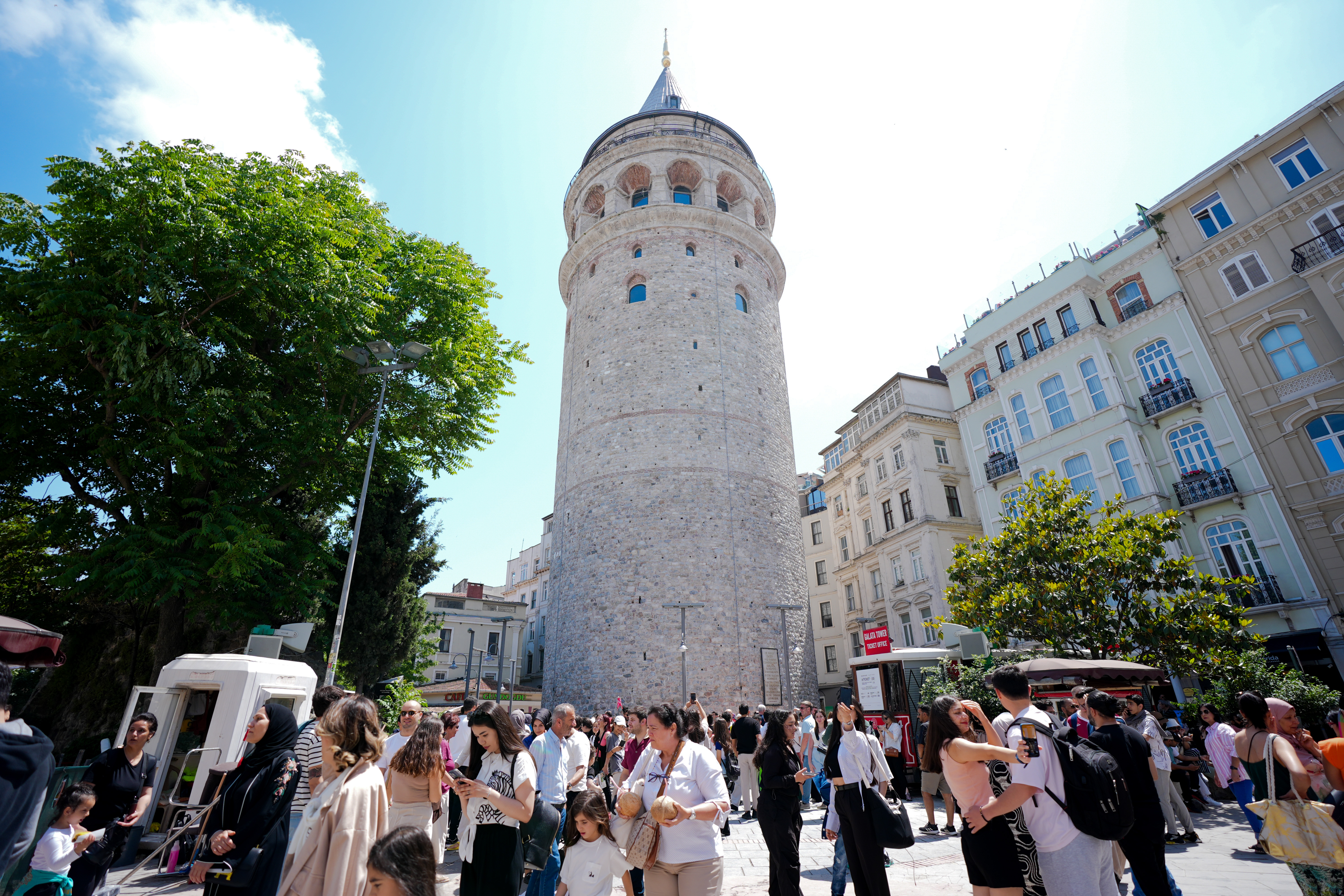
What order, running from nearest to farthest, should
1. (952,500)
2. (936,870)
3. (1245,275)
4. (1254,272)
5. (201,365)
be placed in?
(936,870) → (201,365) → (1254,272) → (1245,275) → (952,500)

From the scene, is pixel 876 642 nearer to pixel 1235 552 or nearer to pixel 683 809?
pixel 683 809

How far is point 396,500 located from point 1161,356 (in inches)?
898

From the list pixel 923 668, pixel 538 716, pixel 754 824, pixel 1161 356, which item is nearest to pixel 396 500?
pixel 538 716

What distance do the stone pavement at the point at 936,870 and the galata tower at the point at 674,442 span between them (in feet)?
34.3

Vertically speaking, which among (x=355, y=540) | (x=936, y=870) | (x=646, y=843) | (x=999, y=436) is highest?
(x=999, y=436)

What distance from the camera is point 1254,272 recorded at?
1748 cm

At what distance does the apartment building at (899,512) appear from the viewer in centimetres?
2425

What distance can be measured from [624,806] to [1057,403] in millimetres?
22215

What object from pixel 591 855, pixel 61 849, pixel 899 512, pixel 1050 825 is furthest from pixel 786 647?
pixel 61 849

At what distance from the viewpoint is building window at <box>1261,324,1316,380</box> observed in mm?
16266

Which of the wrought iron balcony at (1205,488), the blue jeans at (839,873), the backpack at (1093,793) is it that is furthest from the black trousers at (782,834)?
the wrought iron balcony at (1205,488)

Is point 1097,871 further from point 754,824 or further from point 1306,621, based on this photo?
point 1306,621

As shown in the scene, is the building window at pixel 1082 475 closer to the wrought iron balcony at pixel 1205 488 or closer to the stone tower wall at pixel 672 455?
the wrought iron balcony at pixel 1205 488

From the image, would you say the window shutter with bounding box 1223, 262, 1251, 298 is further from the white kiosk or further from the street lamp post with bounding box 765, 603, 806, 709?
the white kiosk
